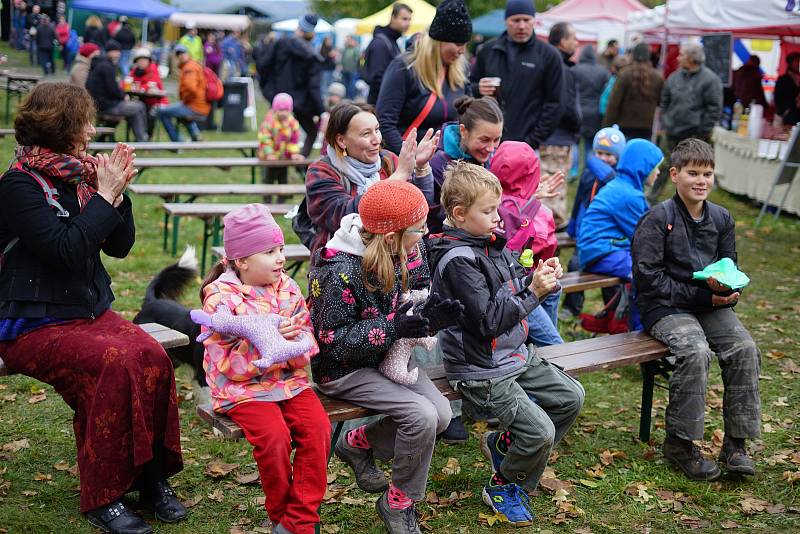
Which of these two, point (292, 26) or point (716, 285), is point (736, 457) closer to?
point (716, 285)

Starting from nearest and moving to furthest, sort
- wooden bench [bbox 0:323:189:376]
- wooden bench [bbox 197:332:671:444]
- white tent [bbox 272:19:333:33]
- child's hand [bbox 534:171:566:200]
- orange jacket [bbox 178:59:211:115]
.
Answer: wooden bench [bbox 0:323:189:376], wooden bench [bbox 197:332:671:444], child's hand [bbox 534:171:566:200], orange jacket [bbox 178:59:211:115], white tent [bbox 272:19:333:33]

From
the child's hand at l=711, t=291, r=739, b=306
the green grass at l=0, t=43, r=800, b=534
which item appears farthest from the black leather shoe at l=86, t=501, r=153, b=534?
the child's hand at l=711, t=291, r=739, b=306

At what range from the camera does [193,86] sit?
14.9m

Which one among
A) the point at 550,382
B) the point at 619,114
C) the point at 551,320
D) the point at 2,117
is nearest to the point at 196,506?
the point at 550,382

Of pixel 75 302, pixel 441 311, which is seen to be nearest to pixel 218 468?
pixel 75 302

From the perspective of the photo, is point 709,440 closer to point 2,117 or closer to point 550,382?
point 550,382

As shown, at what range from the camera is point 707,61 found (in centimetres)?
1245

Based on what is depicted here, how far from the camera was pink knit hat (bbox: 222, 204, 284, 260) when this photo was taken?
10.7ft

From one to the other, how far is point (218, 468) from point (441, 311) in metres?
1.62

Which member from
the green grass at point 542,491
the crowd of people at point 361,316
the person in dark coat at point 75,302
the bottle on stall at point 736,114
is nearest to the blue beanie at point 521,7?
the crowd of people at point 361,316

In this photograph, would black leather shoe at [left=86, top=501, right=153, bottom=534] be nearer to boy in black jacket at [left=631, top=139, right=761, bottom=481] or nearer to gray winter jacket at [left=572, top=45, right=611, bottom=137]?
boy in black jacket at [left=631, top=139, right=761, bottom=481]

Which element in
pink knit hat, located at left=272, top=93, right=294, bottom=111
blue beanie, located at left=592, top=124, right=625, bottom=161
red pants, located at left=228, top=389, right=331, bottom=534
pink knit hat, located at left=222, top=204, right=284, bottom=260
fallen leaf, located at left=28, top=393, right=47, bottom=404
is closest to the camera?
red pants, located at left=228, top=389, right=331, bottom=534

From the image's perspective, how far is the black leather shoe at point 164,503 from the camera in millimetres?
3607

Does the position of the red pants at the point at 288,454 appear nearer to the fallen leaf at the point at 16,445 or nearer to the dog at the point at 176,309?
the dog at the point at 176,309
